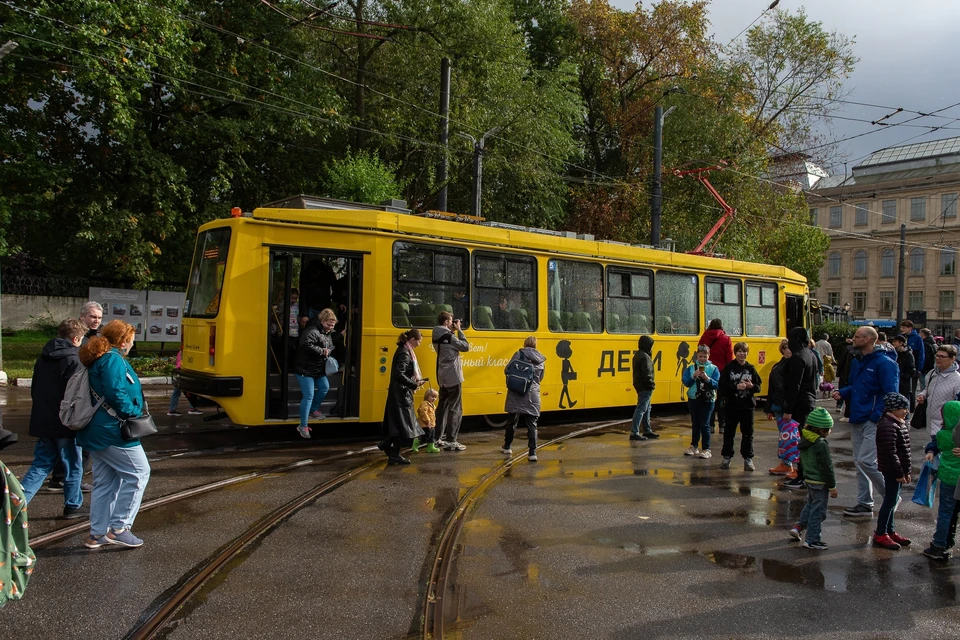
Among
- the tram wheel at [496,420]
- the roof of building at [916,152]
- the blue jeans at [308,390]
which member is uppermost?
the roof of building at [916,152]

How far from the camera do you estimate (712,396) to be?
990 centimetres

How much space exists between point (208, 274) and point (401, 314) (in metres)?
2.57

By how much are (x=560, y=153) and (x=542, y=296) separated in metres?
15.4

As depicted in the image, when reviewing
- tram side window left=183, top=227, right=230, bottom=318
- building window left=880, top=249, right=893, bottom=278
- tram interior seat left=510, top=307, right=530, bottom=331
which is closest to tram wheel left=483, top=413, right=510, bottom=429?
tram interior seat left=510, top=307, right=530, bottom=331

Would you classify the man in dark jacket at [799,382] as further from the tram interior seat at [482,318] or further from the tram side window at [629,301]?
the tram side window at [629,301]

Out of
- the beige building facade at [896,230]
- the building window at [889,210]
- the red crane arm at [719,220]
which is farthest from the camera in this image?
the building window at [889,210]

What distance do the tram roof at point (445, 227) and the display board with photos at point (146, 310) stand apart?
10557 millimetres

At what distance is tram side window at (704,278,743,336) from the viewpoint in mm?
14992

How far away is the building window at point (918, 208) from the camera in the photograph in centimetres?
6531

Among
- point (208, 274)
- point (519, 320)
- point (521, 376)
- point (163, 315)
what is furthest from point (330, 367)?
point (163, 315)

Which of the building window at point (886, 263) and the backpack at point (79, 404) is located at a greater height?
the building window at point (886, 263)

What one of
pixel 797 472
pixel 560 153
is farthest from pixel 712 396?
pixel 560 153

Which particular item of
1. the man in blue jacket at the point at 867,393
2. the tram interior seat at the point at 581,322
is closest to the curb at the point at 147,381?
the tram interior seat at the point at 581,322

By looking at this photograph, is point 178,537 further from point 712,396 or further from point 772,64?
point 772,64
